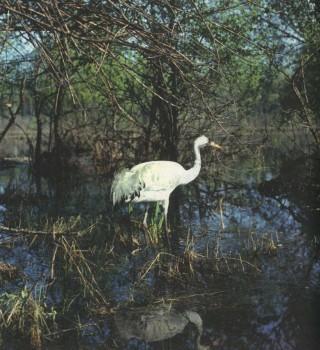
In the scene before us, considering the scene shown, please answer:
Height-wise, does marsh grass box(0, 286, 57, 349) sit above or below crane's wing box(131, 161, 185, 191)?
below

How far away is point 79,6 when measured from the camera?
499cm

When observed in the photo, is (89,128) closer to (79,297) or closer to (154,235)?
(154,235)

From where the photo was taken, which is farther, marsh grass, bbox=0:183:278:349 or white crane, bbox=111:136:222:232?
white crane, bbox=111:136:222:232

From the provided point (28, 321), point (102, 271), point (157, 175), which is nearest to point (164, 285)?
point (102, 271)

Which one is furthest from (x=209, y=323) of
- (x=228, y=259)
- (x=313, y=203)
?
(x=313, y=203)

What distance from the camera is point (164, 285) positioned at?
20.5 feet

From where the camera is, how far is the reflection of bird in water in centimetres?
485

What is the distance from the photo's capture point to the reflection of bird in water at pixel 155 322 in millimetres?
4848

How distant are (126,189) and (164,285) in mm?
3199

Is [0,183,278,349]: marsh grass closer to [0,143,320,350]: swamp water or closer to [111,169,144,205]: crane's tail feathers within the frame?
[0,143,320,350]: swamp water

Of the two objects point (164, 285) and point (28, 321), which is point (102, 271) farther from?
point (28, 321)

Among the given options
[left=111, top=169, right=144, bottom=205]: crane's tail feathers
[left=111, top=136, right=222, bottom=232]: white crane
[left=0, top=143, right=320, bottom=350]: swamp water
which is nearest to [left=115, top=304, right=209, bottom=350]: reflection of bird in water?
[left=0, top=143, right=320, bottom=350]: swamp water

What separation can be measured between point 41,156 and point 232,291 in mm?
15011

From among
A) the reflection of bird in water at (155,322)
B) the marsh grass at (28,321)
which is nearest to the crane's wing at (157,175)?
the reflection of bird in water at (155,322)
